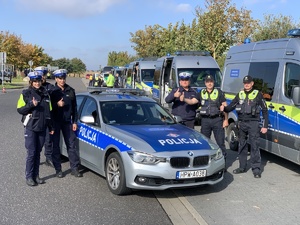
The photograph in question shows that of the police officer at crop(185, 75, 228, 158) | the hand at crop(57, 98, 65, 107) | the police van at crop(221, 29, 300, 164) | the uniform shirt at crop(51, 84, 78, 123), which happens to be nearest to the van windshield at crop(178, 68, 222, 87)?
the police van at crop(221, 29, 300, 164)

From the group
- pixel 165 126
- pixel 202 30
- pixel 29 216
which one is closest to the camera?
pixel 29 216

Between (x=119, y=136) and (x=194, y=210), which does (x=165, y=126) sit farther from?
(x=194, y=210)

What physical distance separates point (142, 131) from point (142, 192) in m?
0.94

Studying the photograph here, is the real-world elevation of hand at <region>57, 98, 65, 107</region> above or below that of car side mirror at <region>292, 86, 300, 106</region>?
below

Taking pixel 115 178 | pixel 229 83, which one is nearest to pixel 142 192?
pixel 115 178

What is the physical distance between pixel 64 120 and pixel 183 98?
2.27 metres

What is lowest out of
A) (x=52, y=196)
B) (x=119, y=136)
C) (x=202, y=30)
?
(x=52, y=196)

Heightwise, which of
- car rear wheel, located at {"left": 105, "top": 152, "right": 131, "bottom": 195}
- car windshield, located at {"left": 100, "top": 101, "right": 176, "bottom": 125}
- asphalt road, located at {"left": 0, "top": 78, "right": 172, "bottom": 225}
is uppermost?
car windshield, located at {"left": 100, "top": 101, "right": 176, "bottom": 125}

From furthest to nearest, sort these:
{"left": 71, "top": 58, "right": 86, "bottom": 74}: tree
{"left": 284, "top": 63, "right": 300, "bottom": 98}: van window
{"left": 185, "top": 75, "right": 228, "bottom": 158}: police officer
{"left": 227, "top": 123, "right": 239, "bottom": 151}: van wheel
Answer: {"left": 71, "top": 58, "right": 86, "bottom": 74}: tree
{"left": 227, "top": 123, "right": 239, "bottom": 151}: van wheel
{"left": 185, "top": 75, "right": 228, "bottom": 158}: police officer
{"left": 284, "top": 63, "right": 300, "bottom": 98}: van window

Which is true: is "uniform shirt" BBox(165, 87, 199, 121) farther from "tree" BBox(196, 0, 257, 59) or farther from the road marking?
"tree" BBox(196, 0, 257, 59)

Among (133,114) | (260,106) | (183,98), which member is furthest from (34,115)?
(260,106)

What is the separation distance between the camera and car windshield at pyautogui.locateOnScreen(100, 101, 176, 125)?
6.71 metres

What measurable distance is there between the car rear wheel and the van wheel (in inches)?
164

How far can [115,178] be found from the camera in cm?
589
